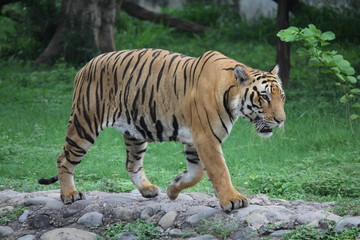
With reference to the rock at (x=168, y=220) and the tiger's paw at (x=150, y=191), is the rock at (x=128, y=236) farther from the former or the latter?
the tiger's paw at (x=150, y=191)

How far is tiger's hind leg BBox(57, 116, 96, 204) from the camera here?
6703mm

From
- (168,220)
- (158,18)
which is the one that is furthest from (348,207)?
(158,18)

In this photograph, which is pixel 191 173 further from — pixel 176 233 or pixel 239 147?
pixel 239 147

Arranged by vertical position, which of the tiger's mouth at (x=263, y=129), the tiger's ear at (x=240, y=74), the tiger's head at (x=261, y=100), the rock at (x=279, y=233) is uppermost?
the tiger's ear at (x=240, y=74)

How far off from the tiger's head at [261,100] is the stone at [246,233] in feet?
2.64

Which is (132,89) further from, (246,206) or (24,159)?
(24,159)

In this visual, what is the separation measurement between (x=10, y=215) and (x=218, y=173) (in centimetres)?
212

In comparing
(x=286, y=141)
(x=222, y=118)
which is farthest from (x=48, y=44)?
(x=222, y=118)

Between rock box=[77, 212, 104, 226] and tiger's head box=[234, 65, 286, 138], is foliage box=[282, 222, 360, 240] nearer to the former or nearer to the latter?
tiger's head box=[234, 65, 286, 138]

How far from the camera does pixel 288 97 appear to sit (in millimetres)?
11492

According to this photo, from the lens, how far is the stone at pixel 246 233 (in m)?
5.54

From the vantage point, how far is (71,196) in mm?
6715

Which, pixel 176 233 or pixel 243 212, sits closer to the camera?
pixel 243 212

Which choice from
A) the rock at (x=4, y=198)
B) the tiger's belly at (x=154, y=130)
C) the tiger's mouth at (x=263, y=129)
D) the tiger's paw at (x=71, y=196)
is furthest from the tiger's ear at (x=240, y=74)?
the rock at (x=4, y=198)
